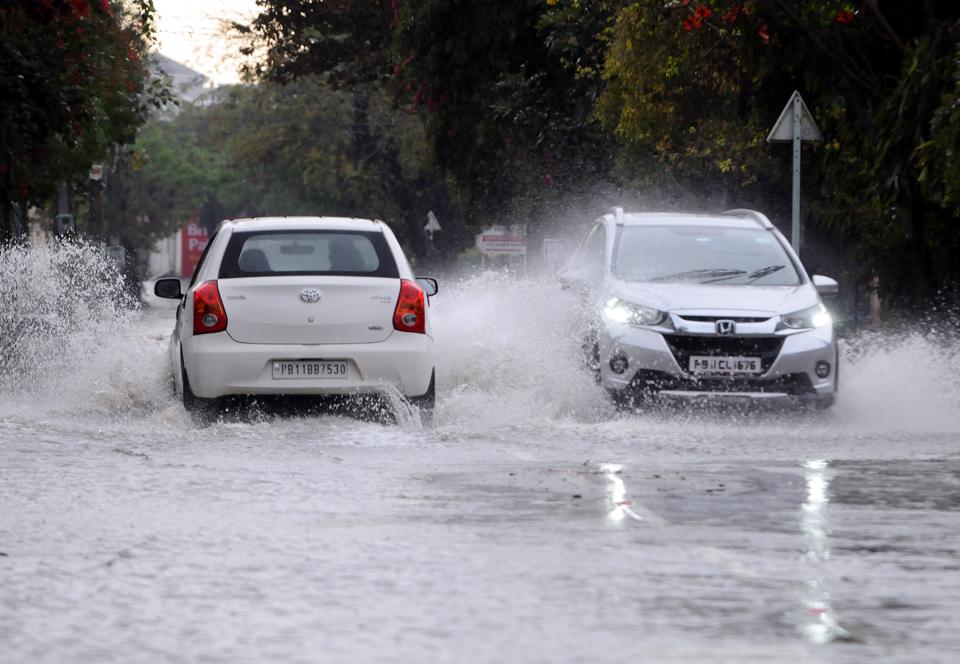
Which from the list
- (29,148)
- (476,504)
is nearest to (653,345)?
(476,504)

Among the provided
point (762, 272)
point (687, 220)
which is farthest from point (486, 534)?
point (687, 220)

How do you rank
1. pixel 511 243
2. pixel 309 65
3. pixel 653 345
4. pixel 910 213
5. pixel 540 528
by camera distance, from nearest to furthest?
1. pixel 540 528
2. pixel 653 345
3. pixel 910 213
4. pixel 309 65
5. pixel 511 243

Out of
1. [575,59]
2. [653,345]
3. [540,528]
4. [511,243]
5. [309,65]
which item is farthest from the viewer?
[511,243]

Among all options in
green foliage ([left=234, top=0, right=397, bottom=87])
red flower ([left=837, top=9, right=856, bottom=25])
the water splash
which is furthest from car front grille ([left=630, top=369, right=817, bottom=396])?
green foliage ([left=234, top=0, right=397, bottom=87])

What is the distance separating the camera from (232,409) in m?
14.1

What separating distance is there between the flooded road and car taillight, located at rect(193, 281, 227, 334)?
25.3 inches

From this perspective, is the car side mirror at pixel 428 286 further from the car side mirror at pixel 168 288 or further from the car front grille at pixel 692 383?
the car side mirror at pixel 168 288

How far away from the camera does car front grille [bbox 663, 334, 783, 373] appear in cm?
1503

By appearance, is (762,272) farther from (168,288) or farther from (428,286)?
(168,288)

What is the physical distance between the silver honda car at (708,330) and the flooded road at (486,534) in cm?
30

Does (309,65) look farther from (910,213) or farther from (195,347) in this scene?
(195,347)

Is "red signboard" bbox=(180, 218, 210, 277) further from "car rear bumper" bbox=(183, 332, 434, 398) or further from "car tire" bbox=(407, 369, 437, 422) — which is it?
"car rear bumper" bbox=(183, 332, 434, 398)

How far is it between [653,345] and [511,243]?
38.5 m

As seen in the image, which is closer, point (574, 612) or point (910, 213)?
point (574, 612)
